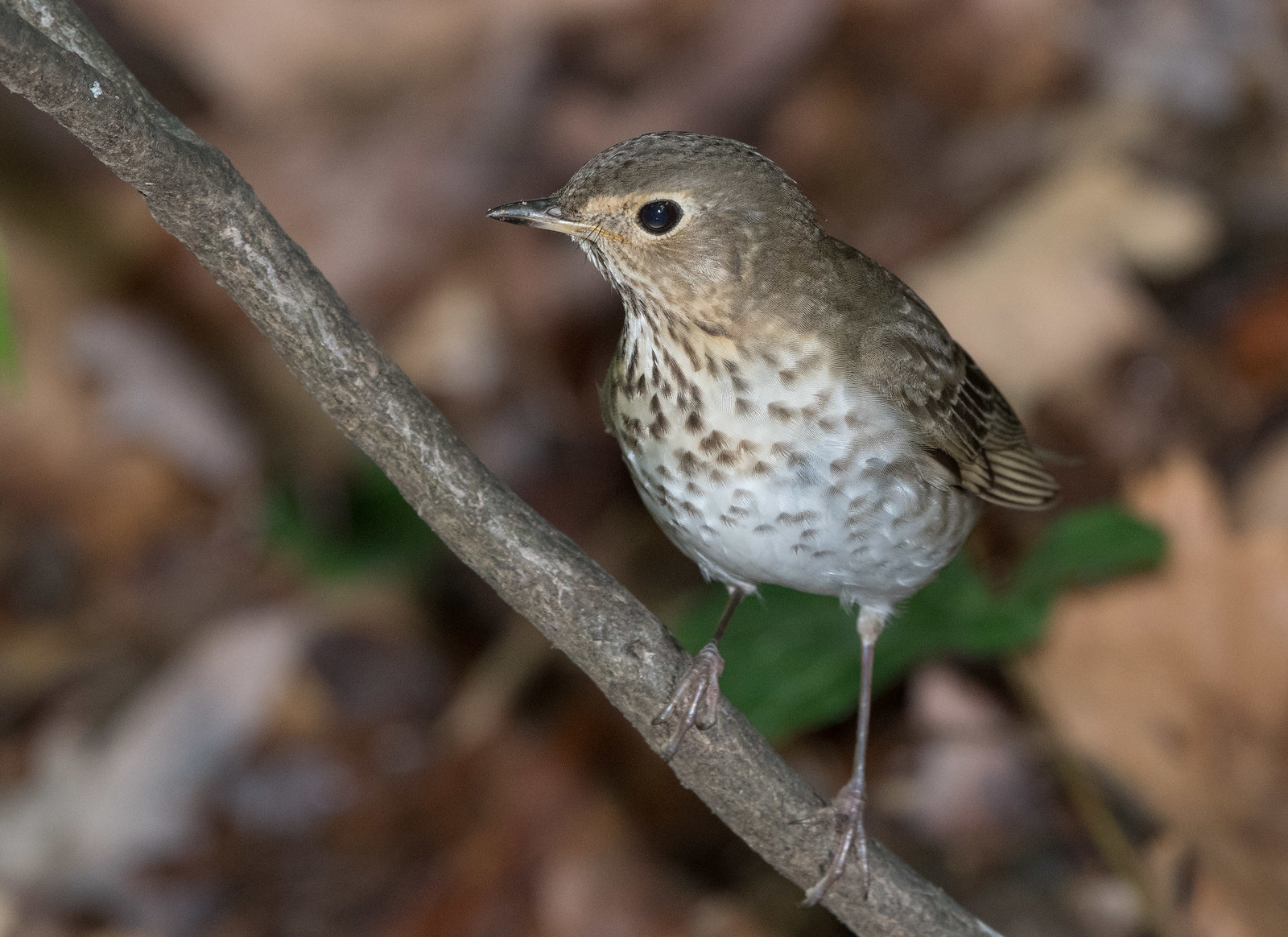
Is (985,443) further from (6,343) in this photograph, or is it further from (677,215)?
(6,343)

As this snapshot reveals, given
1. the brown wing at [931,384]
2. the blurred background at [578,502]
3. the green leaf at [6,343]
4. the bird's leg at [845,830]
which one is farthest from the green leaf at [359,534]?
the green leaf at [6,343]

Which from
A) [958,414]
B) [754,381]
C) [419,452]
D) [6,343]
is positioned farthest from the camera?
[958,414]

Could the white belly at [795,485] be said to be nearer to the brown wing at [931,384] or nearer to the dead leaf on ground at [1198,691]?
the brown wing at [931,384]

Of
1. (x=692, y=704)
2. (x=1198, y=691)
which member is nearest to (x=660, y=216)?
(x=692, y=704)

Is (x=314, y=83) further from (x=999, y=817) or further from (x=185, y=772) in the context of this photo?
(x=999, y=817)

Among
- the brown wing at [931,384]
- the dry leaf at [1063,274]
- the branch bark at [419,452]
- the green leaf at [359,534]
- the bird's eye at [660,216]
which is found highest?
the dry leaf at [1063,274]
